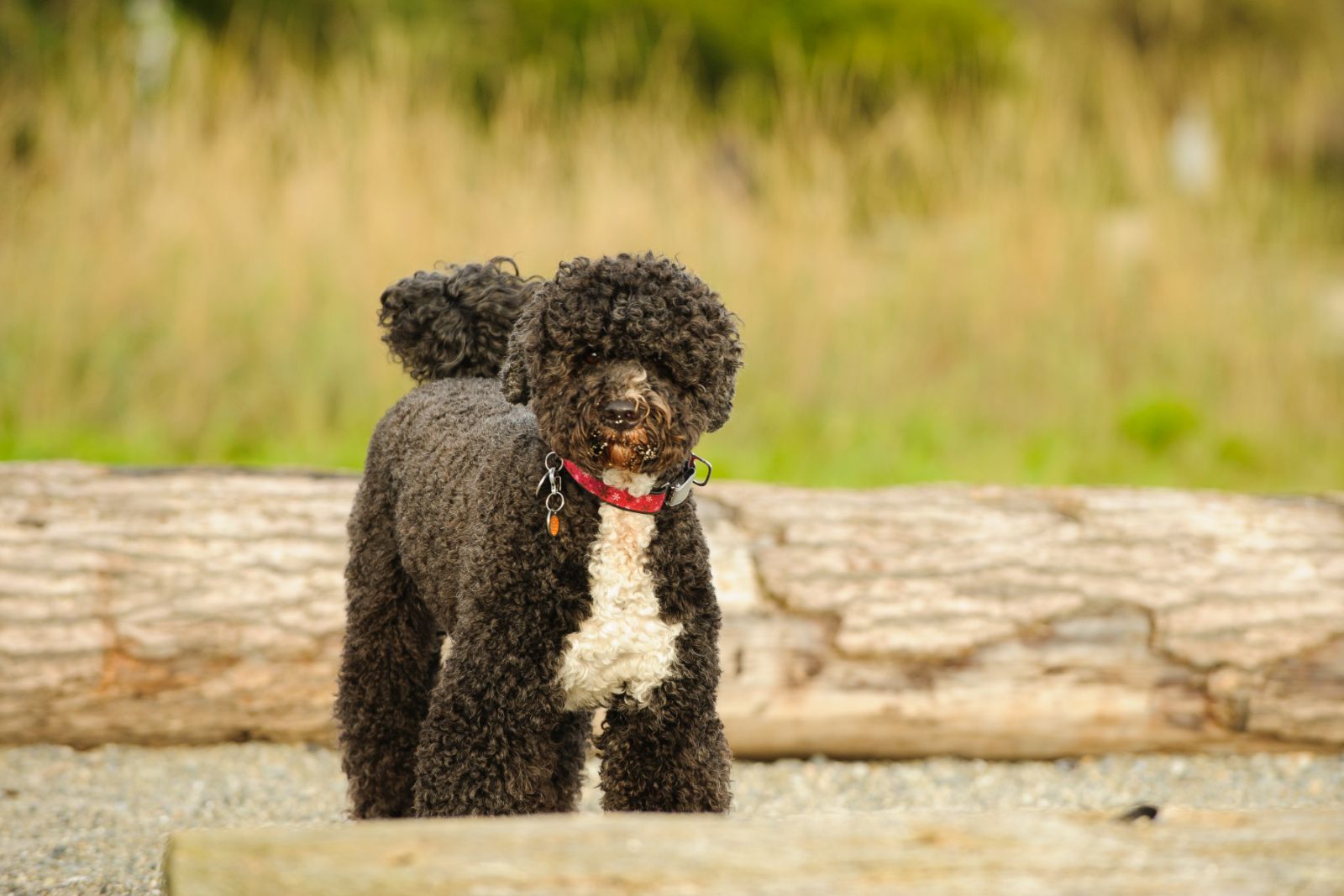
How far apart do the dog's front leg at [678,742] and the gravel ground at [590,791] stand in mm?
1310

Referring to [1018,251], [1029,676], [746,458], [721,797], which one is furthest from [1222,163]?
[721,797]

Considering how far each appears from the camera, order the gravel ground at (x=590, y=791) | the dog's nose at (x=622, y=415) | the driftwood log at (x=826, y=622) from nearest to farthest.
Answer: the dog's nose at (x=622, y=415)
the gravel ground at (x=590, y=791)
the driftwood log at (x=826, y=622)

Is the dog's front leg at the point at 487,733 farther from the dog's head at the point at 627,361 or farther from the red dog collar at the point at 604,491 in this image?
the dog's head at the point at 627,361

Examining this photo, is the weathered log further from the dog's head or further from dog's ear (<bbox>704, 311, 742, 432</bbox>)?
dog's ear (<bbox>704, 311, 742, 432</bbox>)

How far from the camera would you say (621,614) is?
2871 millimetres

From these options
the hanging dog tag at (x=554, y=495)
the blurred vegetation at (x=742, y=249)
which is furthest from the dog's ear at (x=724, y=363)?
the blurred vegetation at (x=742, y=249)

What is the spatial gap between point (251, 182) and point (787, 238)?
2.94 meters

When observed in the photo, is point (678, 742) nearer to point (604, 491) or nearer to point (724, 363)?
point (604, 491)

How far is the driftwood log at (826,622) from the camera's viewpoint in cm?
457

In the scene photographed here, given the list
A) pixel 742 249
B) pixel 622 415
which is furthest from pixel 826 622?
pixel 742 249

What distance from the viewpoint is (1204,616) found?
15.8 feet

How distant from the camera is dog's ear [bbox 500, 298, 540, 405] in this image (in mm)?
2891

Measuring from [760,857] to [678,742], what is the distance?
2.89 feet

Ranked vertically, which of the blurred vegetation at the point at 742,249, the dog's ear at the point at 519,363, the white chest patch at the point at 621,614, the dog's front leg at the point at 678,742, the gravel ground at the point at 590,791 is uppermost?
the blurred vegetation at the point at 742,249
